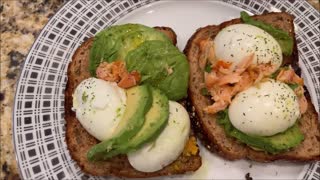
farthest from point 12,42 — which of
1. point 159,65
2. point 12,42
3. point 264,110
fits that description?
point 264,110

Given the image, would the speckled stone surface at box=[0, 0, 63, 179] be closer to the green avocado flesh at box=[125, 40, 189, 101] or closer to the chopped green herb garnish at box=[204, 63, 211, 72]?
the green avocado flesh at box=[125, 40, 189, 101]

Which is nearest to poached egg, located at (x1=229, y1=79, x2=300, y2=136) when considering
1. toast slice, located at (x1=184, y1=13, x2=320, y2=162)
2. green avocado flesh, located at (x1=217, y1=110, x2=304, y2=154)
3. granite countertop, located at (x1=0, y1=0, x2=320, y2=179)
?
green avocado flesh, located at (x1=217, y1=110, x2=304, y2=154)

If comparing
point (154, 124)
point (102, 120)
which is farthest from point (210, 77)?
point (102, 120)

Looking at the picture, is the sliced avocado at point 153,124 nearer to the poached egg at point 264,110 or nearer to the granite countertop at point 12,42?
the poached egg at point 264,110

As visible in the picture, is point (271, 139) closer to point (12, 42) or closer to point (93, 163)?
point (93, 163)

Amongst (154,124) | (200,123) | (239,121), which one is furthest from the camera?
(200,123)

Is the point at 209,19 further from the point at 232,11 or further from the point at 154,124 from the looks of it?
the point at 154,124

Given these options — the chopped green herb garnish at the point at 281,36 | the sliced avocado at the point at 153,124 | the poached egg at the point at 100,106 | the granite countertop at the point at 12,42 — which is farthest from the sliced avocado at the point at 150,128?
the chopped green herb garnish at the point at 281,36
